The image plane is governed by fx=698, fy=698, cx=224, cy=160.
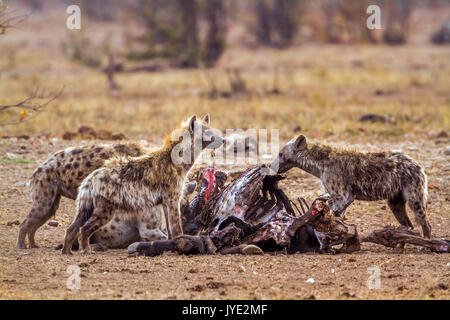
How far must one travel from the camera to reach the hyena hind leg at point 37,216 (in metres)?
6.66

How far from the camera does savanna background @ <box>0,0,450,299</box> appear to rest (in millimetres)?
5367

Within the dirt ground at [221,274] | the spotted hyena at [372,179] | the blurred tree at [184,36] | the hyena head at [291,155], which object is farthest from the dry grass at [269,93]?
the dirt ground at [221,274]

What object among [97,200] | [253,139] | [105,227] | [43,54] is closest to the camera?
[97,200]

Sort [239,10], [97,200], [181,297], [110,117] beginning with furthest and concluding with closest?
1. [239,10]
2. [110,117]
3. [97,200]
4. [181,297]

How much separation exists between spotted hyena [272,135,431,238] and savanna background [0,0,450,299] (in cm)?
42

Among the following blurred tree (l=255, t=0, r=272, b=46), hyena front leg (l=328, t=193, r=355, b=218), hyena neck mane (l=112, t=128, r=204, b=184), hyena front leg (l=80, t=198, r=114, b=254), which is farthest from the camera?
blurred tree (l=255, t=0, r=272, b=46)

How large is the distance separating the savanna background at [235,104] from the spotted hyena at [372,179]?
421mm

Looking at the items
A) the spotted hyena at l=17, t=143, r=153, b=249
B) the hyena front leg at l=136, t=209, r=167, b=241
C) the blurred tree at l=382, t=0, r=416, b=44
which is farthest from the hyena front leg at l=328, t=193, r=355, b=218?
the blurred tree at l=382, t=0, r=416, b=44

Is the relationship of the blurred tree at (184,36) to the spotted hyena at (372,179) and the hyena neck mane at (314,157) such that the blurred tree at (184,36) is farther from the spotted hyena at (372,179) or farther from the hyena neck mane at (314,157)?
the spotted hyena at (372,179)

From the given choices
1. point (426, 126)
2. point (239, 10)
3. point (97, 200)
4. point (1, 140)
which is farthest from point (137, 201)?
point (239, 10)

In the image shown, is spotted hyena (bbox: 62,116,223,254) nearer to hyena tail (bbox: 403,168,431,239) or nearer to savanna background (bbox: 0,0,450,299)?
savanna background (bbox: 0,0,450,299)

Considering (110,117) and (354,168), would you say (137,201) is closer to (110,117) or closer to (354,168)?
(354,168)

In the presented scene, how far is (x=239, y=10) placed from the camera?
121ft

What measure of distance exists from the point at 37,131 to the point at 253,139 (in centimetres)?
416
